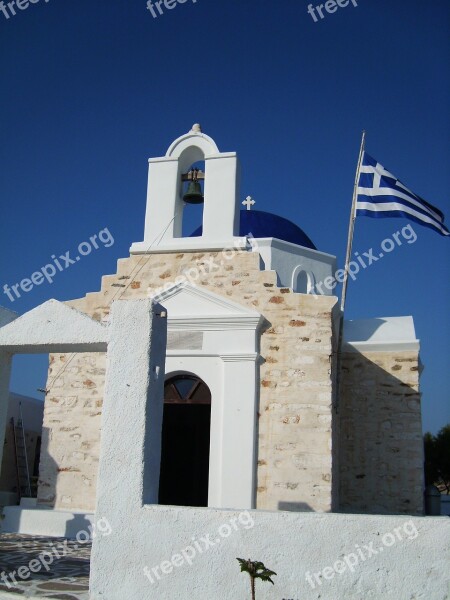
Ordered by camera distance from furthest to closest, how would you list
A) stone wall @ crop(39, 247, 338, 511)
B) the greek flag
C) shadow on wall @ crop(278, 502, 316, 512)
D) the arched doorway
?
the greek flag < the arched doorway < stone wall @ crop(39, 247, 338, 511) < shadow on wall @ crop(278, 502, 316, 512)

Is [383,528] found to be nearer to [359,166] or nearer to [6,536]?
[6,536]

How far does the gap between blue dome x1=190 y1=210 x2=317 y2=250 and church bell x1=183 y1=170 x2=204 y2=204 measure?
369 centimetres

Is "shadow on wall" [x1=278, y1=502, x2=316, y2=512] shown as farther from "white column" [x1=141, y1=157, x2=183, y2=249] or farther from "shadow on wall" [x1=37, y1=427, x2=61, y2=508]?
"white column" [x1=141, y1=157, x2=183, y2=249]

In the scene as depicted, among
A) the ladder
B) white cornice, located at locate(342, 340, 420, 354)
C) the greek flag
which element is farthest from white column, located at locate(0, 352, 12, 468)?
the ladder

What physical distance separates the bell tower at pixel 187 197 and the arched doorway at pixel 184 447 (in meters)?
1.87

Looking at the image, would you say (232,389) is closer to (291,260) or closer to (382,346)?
(382,346)

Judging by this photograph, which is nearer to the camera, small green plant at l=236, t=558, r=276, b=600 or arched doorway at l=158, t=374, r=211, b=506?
small green plant at l=236, t=558, r=276, b=600

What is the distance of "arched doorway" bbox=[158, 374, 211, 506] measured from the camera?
8172 millimetres

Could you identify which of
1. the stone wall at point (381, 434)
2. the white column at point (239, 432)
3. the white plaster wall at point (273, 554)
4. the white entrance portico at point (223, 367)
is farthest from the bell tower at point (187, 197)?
the white plaster wall at point (273, 554)

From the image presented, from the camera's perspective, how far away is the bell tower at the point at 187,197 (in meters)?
8.49

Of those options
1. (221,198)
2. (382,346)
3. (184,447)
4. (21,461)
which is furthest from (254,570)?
(21,461)

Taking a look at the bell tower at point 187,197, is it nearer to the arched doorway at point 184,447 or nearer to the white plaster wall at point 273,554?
the arched doorway at point 184,447

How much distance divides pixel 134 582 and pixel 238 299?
435 centimetres

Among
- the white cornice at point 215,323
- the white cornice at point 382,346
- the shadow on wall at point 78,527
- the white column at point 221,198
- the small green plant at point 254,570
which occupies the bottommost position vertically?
the shadow on wall at point 78,527
